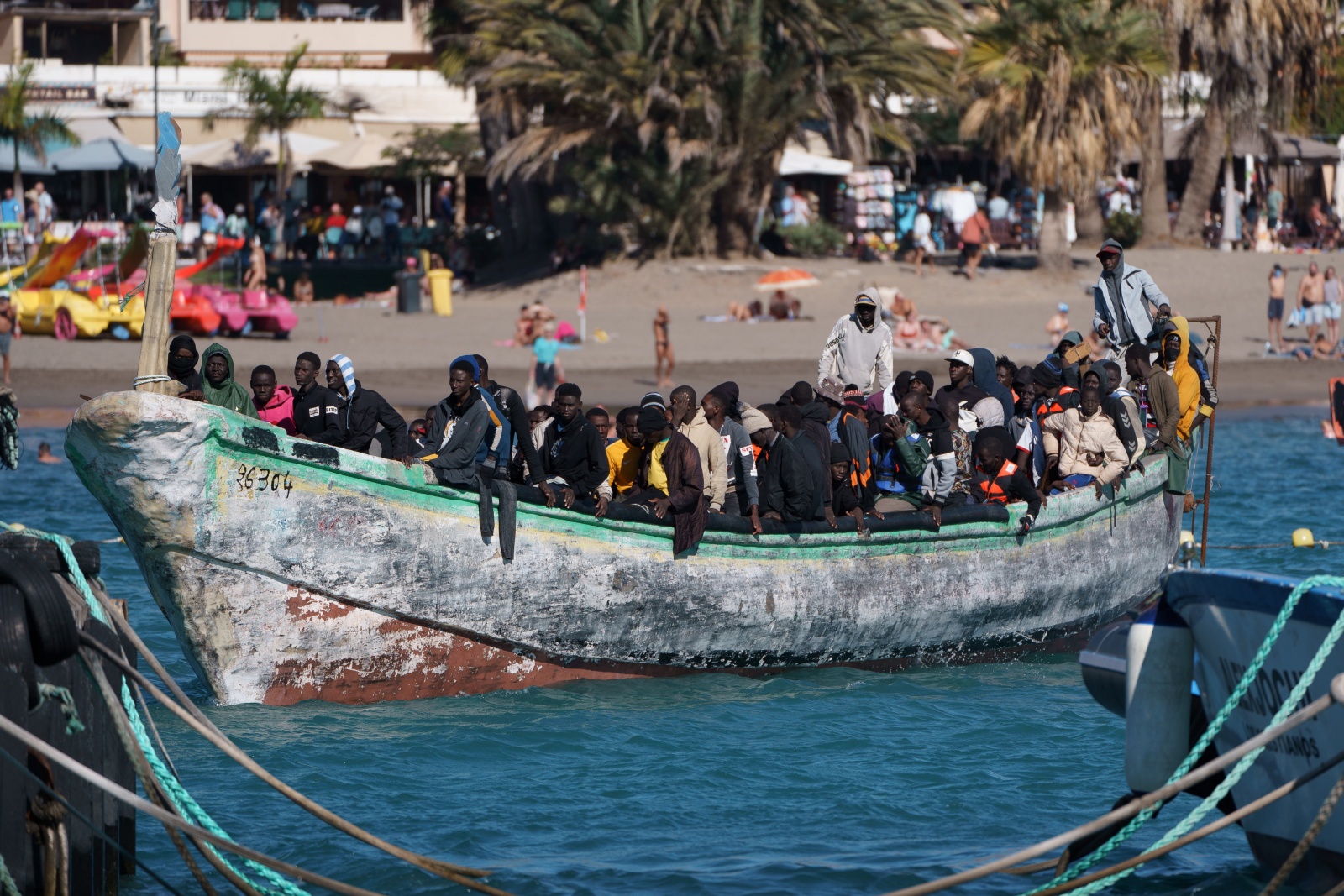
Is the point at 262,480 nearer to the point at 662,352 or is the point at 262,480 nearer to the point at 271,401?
the point at 271,401

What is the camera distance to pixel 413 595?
10656 mm

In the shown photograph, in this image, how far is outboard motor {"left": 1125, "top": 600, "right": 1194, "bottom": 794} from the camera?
7.76 m

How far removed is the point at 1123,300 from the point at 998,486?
232 cm

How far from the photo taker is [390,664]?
10867 mm

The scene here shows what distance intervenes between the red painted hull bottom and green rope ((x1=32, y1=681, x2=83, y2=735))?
3.38m

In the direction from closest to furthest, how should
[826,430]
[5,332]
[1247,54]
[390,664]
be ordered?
[390,664] → [826,430] → [5,332] → [1247,54]

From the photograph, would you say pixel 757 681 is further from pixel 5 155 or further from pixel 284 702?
A: pixel 5 155

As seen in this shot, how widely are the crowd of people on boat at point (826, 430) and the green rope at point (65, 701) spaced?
3.75 meters

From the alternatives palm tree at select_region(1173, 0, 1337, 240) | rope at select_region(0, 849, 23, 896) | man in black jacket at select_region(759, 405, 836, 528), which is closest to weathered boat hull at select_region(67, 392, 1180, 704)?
man in black jacket at select_region(759, 405, 836, 528)

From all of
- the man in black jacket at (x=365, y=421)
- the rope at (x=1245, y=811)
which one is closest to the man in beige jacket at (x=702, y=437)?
the man in black jacket at (x=365, y=421)

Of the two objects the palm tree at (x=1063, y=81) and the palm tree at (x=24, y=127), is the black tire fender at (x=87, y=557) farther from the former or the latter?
the palm tree at (x=24, y=127)

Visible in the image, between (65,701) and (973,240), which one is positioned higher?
(973,240)

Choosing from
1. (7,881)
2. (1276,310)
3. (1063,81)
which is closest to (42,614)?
(7,881)

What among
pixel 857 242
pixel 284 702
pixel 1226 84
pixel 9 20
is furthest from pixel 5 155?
pixel 284 702
